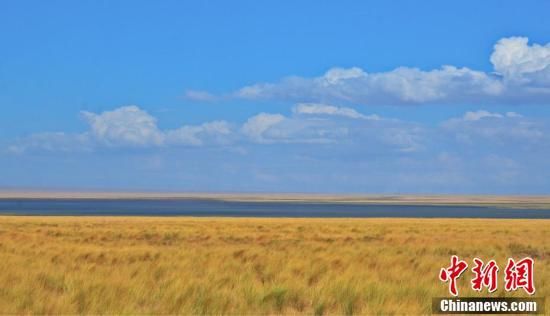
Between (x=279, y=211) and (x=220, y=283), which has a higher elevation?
(x=279, y=211)

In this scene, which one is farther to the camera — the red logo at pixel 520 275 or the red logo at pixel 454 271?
the red logo at pixel 520 275

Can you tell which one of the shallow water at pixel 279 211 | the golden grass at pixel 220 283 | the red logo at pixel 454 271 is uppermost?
the shallow water at pixel 279 211

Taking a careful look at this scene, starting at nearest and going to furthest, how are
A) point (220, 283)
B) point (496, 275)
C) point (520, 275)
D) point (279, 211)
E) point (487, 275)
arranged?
1. point (496, 275)
2. point (520, 275)
3. point (487, 275)
4. point (220, 283)
5. point (279, 211)

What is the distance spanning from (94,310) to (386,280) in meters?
5.59

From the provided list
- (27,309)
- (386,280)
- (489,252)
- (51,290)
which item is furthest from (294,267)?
(489,252)

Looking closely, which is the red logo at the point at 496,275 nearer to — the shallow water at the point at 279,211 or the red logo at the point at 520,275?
the red logo at the point at 520,275

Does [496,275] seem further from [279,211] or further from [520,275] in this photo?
[279,211]

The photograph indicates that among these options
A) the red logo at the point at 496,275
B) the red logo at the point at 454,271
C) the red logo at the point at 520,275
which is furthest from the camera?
the red logo at the point at 520,275

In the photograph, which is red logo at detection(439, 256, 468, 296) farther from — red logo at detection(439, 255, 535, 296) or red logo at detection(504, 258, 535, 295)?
red logo at detection(504, 258, 535, 295)

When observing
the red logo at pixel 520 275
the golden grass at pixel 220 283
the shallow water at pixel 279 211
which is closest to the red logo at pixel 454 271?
the golden grass at pixel 220 283

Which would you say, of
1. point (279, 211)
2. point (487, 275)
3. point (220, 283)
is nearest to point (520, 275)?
point (487, 275)

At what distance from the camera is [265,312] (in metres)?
11.1

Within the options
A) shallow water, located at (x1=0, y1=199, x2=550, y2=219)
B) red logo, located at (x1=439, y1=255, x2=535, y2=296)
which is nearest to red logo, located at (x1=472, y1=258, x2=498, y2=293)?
red logo, located at (x1=439, y1=255, x2=535, y2=296)

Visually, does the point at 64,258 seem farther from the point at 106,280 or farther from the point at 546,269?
the point at 546,269
